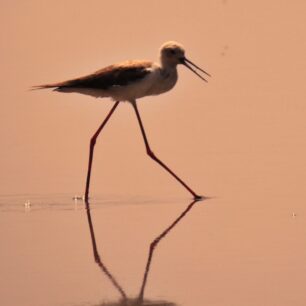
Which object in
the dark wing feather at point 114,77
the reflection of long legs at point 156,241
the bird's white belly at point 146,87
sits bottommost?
the reflection of long legs at point 156,241

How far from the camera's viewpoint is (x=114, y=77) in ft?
34.5

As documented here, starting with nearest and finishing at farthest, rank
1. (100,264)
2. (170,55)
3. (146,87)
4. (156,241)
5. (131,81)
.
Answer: (100,264)
(156,241)
(131,81)
(146,87)
(170,55)

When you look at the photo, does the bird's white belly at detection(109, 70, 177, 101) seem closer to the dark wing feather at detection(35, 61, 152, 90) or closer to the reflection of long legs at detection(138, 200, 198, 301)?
the dark wing feather at detection(35, 61, 152, 90)

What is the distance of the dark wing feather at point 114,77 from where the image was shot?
34.3ft

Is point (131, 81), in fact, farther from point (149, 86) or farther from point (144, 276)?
point (144, 276)

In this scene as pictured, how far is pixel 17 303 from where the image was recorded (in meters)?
5.87

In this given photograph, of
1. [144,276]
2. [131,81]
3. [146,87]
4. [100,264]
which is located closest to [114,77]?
[131,81]

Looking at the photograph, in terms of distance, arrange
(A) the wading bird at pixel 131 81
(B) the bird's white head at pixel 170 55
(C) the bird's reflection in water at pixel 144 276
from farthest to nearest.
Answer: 1. (B) the bird's white head at pixel 170 55
2. (A) the wading bird at pixel 131 81
3. (C) the bird's reflection in water at pixel 144 276

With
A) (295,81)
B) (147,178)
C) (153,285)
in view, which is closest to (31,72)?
(295,81)

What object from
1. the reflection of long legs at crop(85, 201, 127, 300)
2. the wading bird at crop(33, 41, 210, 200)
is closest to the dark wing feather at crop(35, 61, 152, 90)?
the wading bird at crop(33, 41, 210, 200)

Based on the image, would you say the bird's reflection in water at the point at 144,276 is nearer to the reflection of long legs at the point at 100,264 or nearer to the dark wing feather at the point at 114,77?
the reflection of long legs at the point at 100,264

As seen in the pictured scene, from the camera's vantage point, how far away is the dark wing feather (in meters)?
10.5

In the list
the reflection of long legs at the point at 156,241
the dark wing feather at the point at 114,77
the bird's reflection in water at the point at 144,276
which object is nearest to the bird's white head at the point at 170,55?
the dark wing feather at the point at 114,77

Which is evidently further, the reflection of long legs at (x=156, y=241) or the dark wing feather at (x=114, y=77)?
the dark wing feather at (x=114, y=77)
